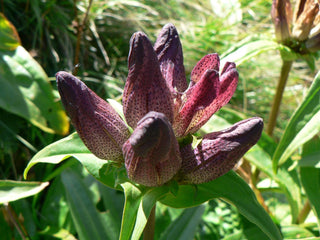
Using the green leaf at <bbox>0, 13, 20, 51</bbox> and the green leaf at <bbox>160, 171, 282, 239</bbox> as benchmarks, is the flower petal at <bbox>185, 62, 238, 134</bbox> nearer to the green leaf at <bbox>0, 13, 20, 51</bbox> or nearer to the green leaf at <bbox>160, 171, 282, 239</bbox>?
the green leaf at <bbox>160, 171, 282, 239</bbox>

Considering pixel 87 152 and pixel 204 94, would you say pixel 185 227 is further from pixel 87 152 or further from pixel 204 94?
pixel 204 94

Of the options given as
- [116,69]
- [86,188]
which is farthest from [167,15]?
[86,188]

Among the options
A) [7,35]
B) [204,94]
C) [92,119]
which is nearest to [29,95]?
[7,35]

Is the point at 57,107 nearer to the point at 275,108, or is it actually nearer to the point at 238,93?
the point at 275,108

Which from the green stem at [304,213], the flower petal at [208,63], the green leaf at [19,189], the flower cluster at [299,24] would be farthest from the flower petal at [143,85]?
the green stem at [304,213]

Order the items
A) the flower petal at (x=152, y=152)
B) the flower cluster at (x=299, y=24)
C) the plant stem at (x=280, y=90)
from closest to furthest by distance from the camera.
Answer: the flower petal at (x=152, y=152)
the flower cluster at (x=299, y=24)
the plant stem at (x=280, y=90)

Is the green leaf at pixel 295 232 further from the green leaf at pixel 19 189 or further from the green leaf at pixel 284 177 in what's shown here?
the green leaf at pixel 19 189

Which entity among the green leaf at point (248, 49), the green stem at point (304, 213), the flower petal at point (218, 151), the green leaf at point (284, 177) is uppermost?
the green leaf at point (248, 49)
